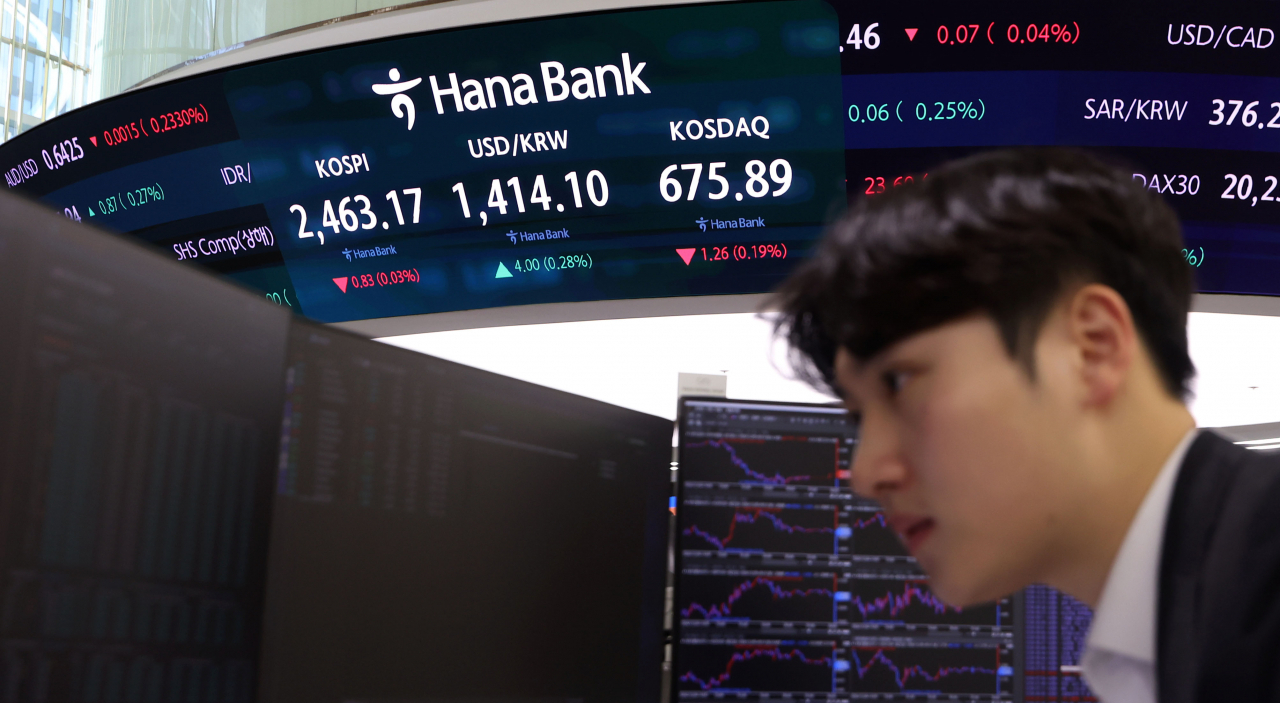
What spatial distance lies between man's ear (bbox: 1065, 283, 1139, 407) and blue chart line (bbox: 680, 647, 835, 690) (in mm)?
870

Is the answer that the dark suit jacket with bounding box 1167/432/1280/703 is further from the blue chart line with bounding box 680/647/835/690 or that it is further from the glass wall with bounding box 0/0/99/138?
the glass wall with bounding box 0/0/99/138

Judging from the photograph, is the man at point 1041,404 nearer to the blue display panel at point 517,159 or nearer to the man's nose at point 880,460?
the man's nose at point 880,460

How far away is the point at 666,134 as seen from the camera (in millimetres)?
2520

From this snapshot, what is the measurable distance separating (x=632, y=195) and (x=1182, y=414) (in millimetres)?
1998

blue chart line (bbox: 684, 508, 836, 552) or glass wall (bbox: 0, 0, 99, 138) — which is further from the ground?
glass wall (bbox: 0, 0, 99, 138)

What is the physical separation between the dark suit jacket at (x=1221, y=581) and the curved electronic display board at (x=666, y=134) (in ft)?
6.15

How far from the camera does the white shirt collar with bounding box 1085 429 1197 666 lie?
61cm

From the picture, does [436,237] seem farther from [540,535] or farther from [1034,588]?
[1034,588]

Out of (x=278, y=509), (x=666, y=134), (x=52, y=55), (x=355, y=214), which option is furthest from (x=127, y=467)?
(x=52, y=55)

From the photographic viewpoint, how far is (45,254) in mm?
714

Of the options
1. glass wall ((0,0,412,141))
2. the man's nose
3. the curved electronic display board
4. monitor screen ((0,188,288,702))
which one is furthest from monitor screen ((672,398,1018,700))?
glass wall ((0,0,412,141))

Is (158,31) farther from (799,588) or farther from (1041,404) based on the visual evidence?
(1041,404)

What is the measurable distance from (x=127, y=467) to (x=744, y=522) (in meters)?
0.86

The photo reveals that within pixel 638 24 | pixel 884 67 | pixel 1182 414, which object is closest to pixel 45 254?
pixel 1182 414
